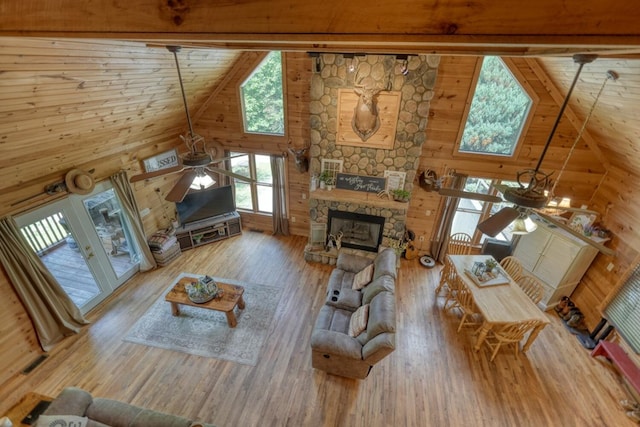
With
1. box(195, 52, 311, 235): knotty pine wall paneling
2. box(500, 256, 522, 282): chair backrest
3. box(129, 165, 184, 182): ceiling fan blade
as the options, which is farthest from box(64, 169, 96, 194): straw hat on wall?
box(500, 256, 522, 282): chair backrest

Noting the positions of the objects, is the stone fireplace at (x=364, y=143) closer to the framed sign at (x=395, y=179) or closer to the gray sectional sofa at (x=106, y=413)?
the framed sign at (x=395, y=179)

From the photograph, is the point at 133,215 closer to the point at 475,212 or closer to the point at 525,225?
the point at 525,225

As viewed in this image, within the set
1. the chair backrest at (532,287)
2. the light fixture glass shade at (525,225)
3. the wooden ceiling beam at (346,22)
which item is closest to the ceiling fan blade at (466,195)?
the light fixture glass shade at (525,225)

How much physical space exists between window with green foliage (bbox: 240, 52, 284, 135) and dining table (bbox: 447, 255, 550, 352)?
4756 millimetres

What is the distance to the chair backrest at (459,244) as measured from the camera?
590cm

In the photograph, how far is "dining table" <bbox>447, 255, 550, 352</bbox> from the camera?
13.1ft

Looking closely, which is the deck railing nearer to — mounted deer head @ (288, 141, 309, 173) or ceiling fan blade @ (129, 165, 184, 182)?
ceiling fan blade @ (129, 165, 184, 182)

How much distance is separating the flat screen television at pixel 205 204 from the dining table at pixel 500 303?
515cm

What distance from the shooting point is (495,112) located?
5117 mm

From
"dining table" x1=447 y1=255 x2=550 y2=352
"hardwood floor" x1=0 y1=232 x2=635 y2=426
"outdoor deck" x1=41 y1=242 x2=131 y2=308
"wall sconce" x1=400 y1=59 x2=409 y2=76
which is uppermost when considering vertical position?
"wall sconce" x1=400 y1=59 x2=409 y2=76

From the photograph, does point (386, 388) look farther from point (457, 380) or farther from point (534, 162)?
point (534, 162)

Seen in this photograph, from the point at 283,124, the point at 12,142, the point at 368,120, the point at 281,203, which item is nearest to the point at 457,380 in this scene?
the point at 368,120

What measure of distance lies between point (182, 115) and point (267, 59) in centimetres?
213

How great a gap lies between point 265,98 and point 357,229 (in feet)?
11.5
